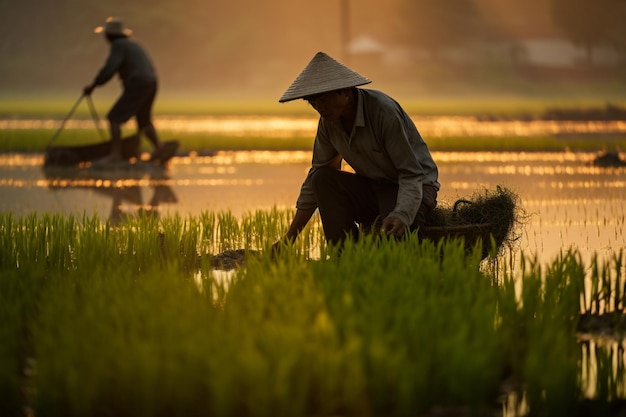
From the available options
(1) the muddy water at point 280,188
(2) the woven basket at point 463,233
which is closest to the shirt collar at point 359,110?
(2) the woven basket at point 463,233

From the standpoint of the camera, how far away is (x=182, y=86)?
257 feet

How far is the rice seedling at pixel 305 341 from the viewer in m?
3.53

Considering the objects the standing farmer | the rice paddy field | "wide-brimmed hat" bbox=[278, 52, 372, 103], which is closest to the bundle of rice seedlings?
the rice paddy field

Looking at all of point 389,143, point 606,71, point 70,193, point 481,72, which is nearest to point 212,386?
point 389,143

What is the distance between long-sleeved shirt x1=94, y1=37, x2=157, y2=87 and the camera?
13.5 meters

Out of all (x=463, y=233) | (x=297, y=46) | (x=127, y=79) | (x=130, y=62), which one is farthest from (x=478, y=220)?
(x=297, y=46)

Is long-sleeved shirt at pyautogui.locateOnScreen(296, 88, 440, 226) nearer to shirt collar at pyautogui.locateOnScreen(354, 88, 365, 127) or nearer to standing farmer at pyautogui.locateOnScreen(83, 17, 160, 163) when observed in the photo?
shirt collar at pyautogui.locateOnScreen(354, 88, 365, 127)

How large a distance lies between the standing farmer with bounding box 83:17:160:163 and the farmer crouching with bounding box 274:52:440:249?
7.95m

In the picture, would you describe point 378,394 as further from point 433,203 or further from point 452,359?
point 433,203

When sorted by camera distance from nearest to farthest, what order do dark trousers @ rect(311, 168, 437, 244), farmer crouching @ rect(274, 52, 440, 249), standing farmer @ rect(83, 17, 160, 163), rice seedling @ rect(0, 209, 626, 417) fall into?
rice seedling @ rect(0, 209, 626, 417) → farmer crouching @ rect(274, 52, 440, 249) → dark trousers @ rect(311, 168, 437, 244) → standing farmer @ rect(83, 17, 160, 163)

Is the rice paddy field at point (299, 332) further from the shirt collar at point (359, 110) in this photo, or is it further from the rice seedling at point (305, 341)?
the shirt collar at point (359, 110)

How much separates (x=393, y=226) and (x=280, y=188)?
663 cm

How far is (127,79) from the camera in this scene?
13.7 metres

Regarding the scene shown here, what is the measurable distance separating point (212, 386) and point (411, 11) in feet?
270
